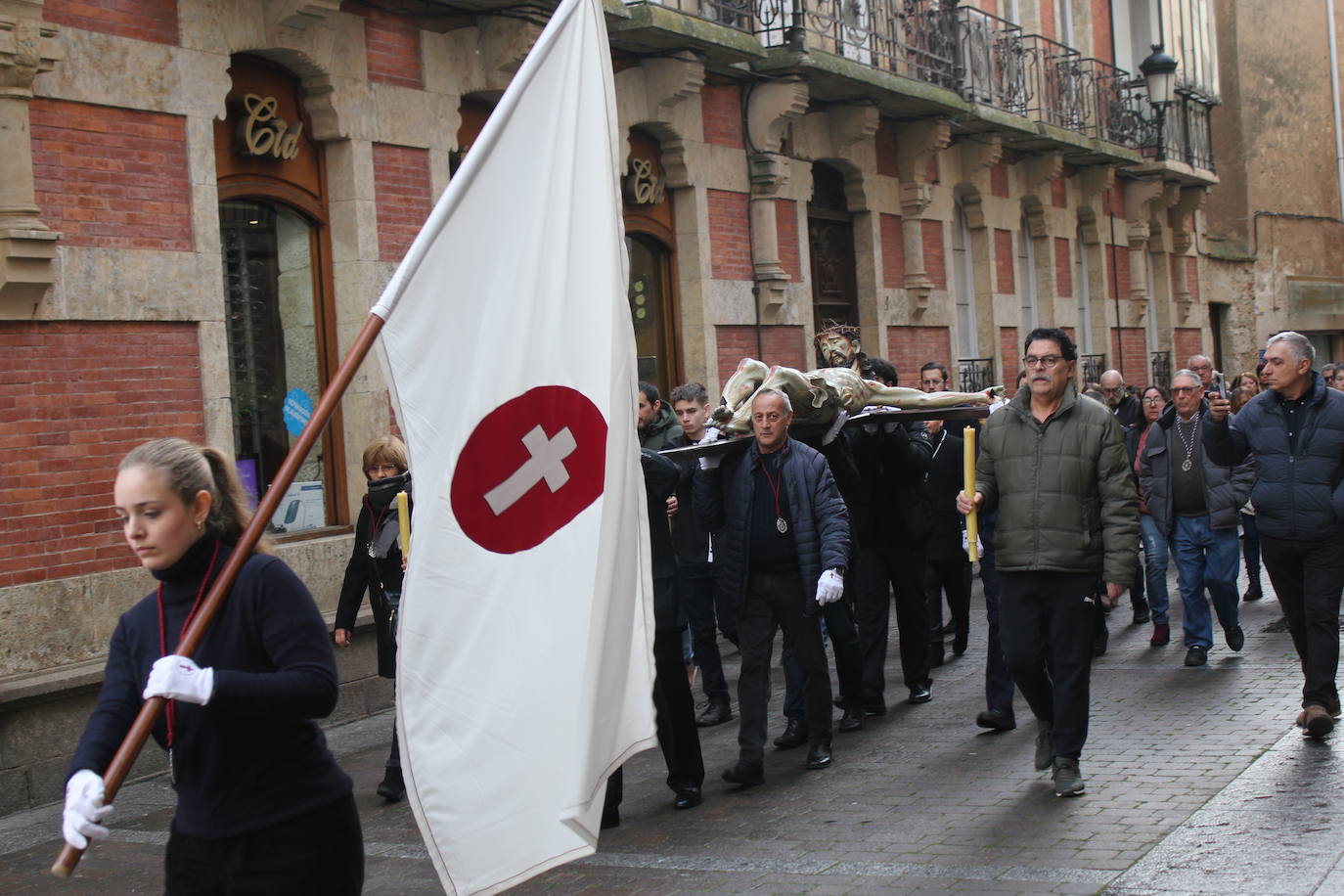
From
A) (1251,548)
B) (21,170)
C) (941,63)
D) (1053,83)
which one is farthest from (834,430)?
(1053,83)

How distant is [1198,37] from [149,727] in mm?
29432

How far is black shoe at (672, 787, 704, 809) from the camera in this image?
7.43 meters

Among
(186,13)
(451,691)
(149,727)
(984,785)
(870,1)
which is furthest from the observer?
(870,1)

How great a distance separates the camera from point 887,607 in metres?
9.49

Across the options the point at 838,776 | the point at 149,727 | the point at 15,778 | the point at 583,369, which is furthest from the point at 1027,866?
the point at 15,778

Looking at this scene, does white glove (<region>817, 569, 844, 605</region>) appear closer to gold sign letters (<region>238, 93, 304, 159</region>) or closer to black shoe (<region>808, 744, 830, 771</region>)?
black shoe (<region>808, 744, 830, 771</region>)

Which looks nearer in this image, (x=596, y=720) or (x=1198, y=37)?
(x=596, y=720)

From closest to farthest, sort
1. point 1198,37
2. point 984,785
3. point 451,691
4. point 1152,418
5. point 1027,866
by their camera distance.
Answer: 1. point 451,691
2. point 1027,866
3. point 984,785
4. point 1152,418
5. point 1198,37

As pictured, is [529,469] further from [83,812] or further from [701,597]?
[701,597]

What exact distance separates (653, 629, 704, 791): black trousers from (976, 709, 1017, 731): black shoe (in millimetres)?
1827

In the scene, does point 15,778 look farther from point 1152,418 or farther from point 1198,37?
point 1198,37

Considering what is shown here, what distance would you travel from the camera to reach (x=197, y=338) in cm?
1016

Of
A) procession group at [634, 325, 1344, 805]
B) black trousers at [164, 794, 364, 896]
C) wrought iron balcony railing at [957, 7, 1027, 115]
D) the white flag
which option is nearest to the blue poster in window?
procession group at [634, 325, 1344, 805]

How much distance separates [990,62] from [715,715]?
13434 mm
